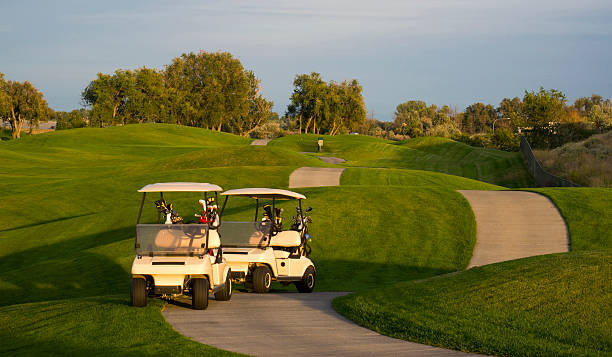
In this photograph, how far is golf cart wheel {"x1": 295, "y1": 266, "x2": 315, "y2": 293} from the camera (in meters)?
19.0

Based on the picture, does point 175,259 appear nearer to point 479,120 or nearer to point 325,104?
point 325,104

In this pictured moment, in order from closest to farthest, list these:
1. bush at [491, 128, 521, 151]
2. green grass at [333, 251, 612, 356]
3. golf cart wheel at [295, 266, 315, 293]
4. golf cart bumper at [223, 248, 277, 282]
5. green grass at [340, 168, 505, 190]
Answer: green grass at [333, 251, 612, 356] → golf cart bumper at [223, 248, 277, 282] → golf cart wheel at [295, 266, 315, 293] → green grass at [340, 168, 505, 190] → bush at [491, 128, 521, 151]

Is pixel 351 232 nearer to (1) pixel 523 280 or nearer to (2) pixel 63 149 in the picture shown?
(1) pixel 523 280

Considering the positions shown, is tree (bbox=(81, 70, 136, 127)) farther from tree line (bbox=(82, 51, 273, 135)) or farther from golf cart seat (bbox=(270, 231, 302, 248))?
golf cart seat (bbox=(270, 231, 302, 248))

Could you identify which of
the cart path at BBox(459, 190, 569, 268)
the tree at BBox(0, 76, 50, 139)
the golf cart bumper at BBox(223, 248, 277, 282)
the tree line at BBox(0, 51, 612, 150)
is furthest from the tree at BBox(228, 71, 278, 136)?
the golf cart bumper at BBox(223, 248, 277, 282)

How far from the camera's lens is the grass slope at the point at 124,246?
495 inches

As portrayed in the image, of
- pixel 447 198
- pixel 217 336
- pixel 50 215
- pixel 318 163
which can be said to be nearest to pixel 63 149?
pixel 318 163

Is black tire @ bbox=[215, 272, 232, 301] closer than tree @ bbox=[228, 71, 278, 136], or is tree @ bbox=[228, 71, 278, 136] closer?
black tire @ bbox=[215, 272, 232, 301]

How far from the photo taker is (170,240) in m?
14.7

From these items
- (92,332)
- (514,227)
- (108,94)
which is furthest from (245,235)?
(108,94)

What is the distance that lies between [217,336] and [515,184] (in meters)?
56.1

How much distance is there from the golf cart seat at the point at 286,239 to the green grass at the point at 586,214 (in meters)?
14.5

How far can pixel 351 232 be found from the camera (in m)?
29.3

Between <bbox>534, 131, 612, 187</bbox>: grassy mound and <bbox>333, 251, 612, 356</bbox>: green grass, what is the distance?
4037cm
